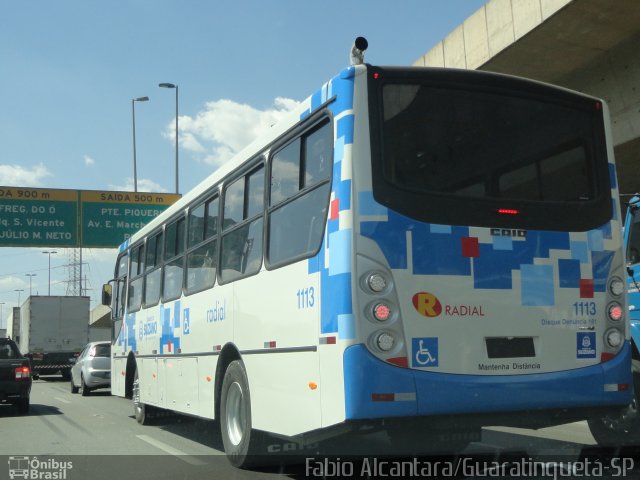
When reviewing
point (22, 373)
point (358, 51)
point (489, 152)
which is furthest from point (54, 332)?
point (489, 152)

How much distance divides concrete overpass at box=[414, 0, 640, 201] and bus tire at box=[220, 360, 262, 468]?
8801mm

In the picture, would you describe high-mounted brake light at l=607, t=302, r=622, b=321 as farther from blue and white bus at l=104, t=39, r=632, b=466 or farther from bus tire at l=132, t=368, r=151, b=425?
bus tire at l=132, t=368, r=151, b=425

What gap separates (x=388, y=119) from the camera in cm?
619

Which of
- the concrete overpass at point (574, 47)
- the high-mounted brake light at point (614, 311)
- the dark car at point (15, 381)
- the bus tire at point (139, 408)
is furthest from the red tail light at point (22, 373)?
the high-mounted brake light at point (614, 311)

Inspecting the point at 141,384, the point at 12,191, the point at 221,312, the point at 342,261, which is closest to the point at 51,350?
the point at 12,191

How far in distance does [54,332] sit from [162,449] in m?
28.0

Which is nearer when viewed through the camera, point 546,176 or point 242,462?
point 546,176

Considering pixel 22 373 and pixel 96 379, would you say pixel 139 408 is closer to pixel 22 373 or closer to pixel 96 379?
pixel 22 373

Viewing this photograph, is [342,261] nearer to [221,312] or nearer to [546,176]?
[546,176]

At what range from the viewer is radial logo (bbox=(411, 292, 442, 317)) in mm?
5902

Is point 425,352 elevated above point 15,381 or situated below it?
above

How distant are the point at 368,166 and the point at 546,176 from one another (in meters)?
1.63

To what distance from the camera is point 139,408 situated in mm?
13281

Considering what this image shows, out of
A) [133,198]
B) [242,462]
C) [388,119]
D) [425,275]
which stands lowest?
[242,462]
